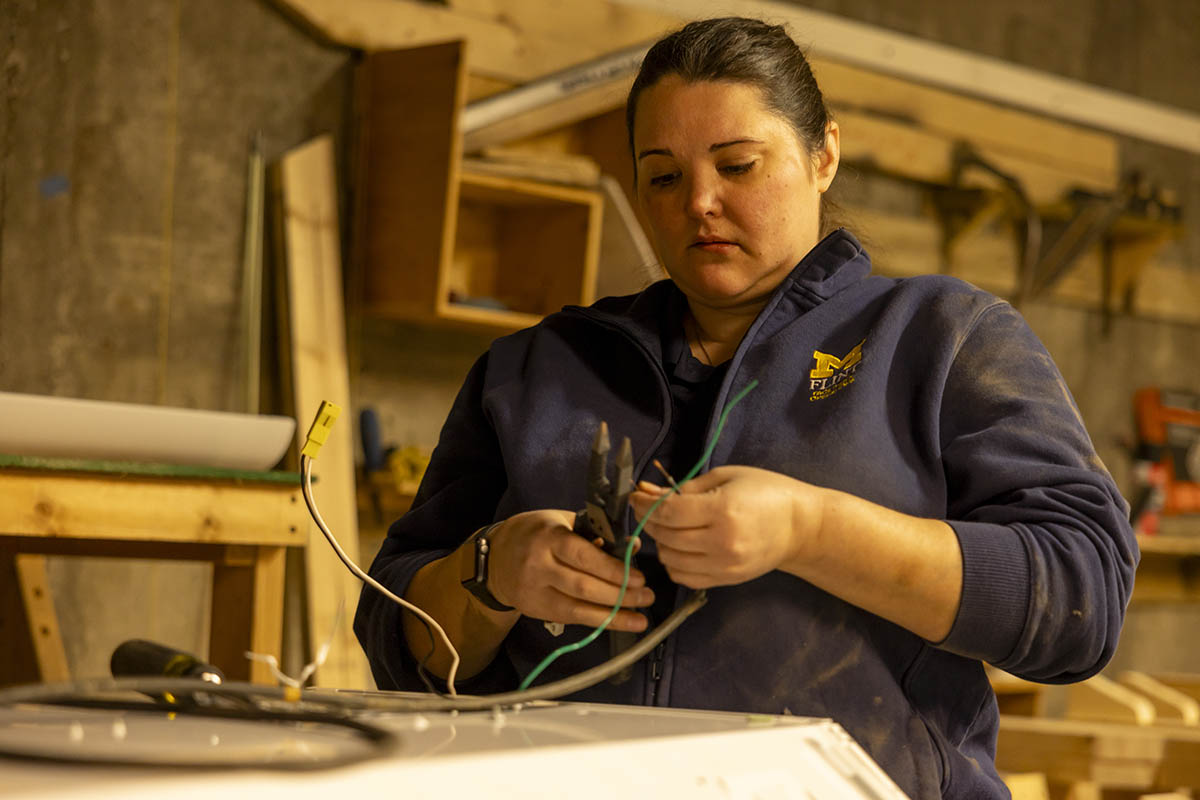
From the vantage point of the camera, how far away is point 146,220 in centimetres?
230

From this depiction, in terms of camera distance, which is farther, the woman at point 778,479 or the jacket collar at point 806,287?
the jacket collar at point 806,287

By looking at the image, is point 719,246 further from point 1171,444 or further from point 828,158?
point 1171,444

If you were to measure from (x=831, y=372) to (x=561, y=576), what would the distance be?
0.31 metres

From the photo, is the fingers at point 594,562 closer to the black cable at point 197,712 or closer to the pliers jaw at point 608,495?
the pliers jaw at point 608,495

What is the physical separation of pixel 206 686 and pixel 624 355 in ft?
1.97

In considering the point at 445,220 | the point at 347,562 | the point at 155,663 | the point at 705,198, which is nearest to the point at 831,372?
the point at 705,198

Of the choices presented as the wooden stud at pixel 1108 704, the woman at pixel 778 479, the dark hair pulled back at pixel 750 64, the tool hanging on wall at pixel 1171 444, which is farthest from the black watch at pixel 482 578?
the tool hanging on wall at pixel 1171 444

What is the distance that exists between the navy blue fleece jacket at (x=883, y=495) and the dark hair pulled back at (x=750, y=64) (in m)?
0.13

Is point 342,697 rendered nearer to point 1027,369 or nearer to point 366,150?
point 1027,369

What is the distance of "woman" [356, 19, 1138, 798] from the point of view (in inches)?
31.8

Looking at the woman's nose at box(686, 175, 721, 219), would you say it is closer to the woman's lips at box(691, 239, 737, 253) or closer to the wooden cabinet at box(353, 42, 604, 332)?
the woman's lips at box(691, 239, 737, 253)

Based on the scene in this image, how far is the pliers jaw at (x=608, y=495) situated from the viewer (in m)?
0.75

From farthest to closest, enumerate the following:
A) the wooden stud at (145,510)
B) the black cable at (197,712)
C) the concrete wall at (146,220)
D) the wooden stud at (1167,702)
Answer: the wooden stud at (1167,702) → the concrete wall at (146,220) → the wooden stud at (145,510) → the black cable at (197,712)

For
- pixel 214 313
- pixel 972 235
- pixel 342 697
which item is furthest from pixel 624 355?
pixel 972 235
